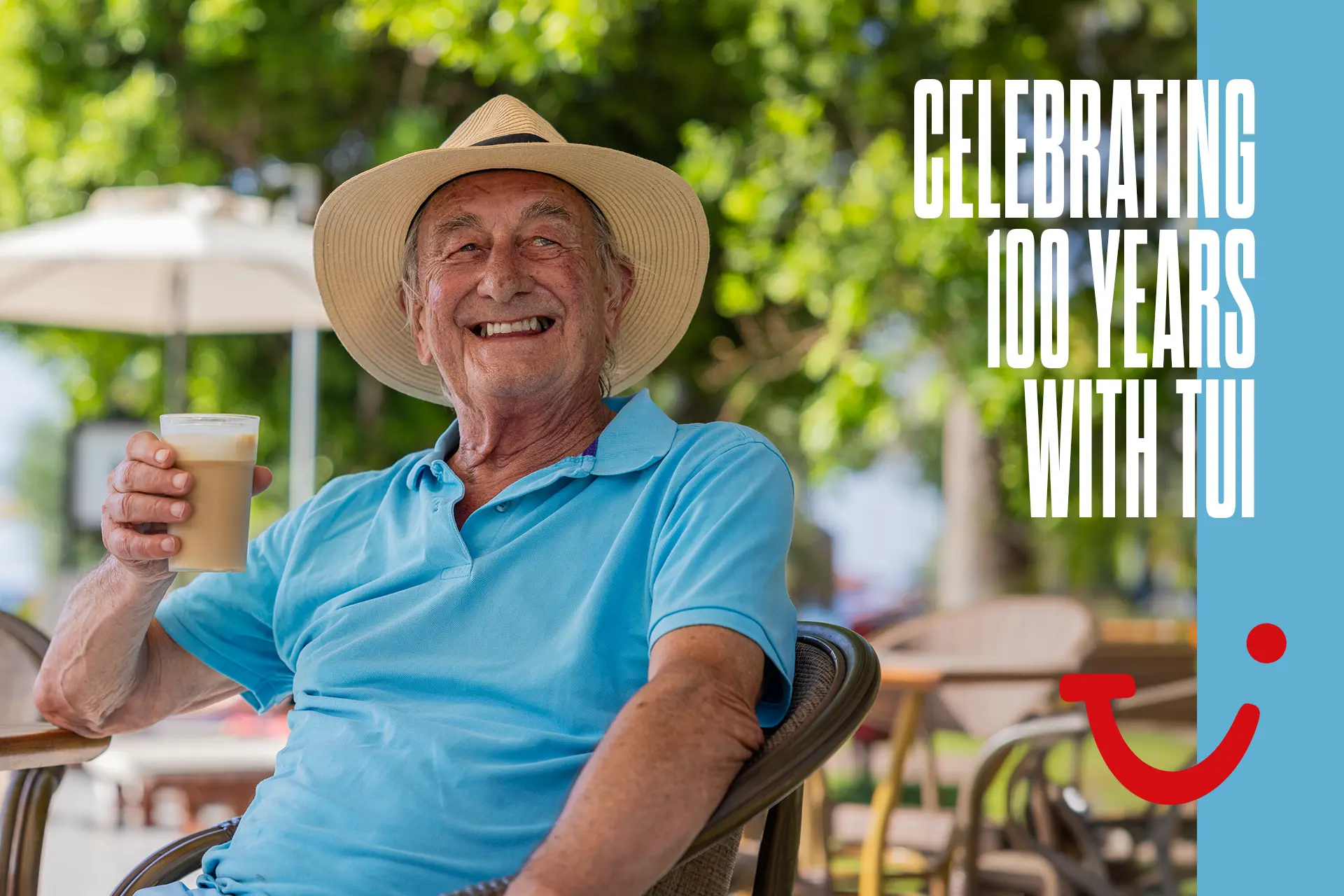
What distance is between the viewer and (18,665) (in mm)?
2303

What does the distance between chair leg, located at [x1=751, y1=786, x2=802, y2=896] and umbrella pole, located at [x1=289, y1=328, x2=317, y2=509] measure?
5.97 metres

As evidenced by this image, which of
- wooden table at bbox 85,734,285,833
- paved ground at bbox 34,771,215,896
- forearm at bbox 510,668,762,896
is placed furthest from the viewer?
paved ground at bbox 34,771,215,896

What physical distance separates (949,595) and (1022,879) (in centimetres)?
460

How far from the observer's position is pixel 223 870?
1794 mm

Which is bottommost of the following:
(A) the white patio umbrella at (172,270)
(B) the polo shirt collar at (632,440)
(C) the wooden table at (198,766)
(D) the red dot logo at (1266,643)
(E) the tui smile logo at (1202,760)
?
(C) the wooden table at (198,766)

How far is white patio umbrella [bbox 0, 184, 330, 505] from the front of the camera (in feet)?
18.6

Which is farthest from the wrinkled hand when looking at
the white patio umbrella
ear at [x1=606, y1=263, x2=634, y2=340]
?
the white patio umbrella

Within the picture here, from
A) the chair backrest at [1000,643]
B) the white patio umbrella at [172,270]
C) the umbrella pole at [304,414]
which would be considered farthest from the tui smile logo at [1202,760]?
the umbrella pole at [304,414]

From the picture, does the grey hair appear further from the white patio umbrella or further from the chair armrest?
the white patio umbrella

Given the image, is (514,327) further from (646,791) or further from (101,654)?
(646,791)

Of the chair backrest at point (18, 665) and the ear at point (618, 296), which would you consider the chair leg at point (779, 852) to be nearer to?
the ear at point (618, 296)

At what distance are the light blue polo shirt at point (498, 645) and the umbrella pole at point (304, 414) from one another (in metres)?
5.63

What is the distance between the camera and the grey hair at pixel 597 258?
2160 mm

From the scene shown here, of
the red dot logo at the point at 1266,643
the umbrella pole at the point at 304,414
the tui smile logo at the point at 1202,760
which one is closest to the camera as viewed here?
the tui smile logo at the point at 1202,760
